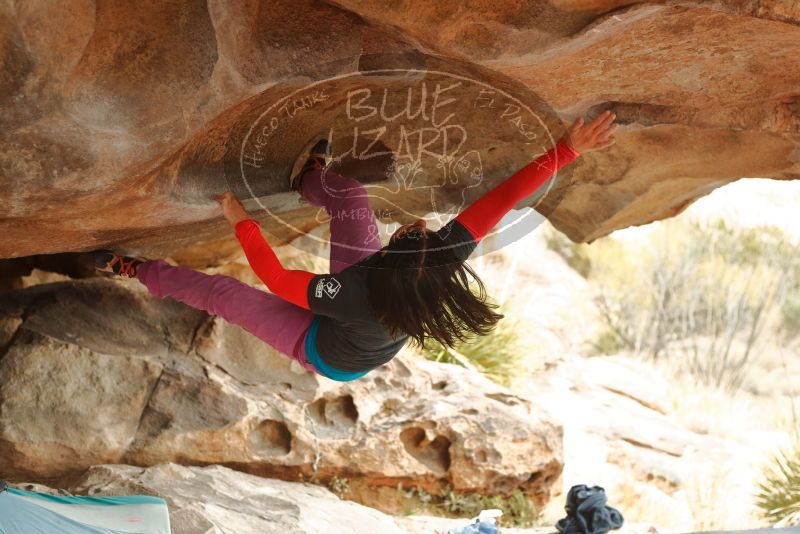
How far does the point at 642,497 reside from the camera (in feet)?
23.2

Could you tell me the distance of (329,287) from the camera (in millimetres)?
3012

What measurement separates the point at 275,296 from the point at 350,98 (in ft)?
2.73

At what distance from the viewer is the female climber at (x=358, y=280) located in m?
2.92

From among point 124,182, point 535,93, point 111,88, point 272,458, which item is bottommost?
point 272,458

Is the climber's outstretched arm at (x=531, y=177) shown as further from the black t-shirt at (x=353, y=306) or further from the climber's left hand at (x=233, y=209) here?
the climber's left hand at (x=233, y=209)

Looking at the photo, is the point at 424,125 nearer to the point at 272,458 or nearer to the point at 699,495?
the point at 272,458

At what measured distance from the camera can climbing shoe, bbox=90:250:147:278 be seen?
11.9ft

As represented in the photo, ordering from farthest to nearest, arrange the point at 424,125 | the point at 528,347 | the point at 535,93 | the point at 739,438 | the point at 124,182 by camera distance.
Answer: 1. the point at 739,438
2. the point at 528,347
3. the point at 424,125
4. the point at 535,93
5. the point at 124,182

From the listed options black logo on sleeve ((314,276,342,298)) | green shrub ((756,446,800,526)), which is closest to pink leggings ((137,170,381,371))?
black logo on sleeve ((314,276,342,298))

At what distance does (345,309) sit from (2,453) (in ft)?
5.94

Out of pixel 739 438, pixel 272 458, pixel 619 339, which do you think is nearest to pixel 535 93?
pixel 272 458

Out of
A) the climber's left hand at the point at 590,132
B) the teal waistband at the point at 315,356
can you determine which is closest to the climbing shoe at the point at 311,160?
the teal waistband at the point at 315,356

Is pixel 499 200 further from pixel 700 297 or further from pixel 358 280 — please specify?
pixel 700 297

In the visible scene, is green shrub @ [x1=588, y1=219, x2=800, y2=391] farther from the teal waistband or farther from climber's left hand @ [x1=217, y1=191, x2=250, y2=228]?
climber's left hand @ [x1=217, y1=191, x2=250, y2=228]
